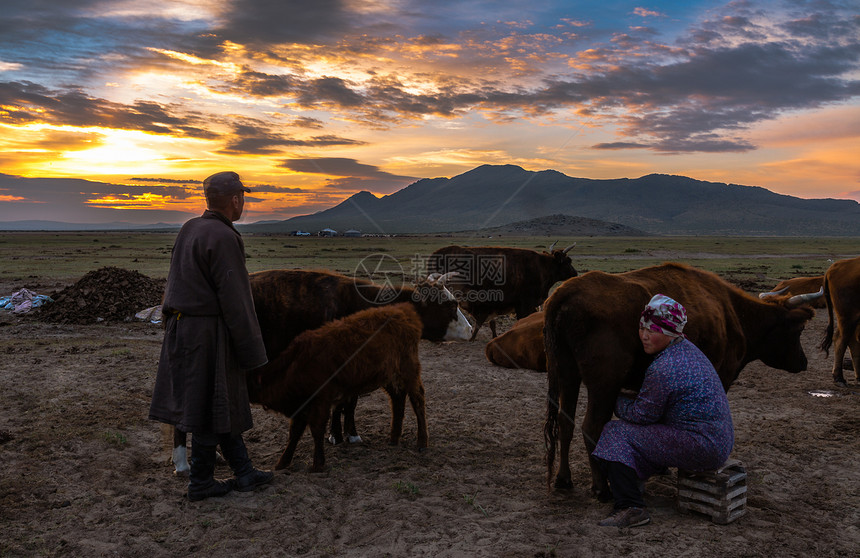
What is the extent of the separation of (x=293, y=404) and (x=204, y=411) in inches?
49.6

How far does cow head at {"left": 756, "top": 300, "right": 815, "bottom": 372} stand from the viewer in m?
6.43

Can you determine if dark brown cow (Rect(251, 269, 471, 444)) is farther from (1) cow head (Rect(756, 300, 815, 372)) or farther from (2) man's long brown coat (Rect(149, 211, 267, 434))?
(1) cow head (Rect(756, 300, 815, 372))

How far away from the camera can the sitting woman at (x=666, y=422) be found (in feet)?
15.1

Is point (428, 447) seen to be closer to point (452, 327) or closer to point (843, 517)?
point (452, 327)

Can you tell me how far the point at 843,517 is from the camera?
196 inches

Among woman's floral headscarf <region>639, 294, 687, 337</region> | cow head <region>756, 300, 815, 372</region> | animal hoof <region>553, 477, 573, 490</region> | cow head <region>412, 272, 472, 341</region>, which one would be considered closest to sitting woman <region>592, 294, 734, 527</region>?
woman's floral headscarf <region>639, 294, 687, 337</region>

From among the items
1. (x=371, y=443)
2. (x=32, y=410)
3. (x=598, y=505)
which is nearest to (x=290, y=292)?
(x=371, y=443)

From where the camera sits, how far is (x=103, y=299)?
51.3 ft

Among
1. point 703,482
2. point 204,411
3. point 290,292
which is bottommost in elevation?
point 703,482

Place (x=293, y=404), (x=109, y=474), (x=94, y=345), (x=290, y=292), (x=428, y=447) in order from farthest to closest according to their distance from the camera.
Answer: (x=94, y=345), (x=290, y=292), (x=428, y=447), (x=293, y=404), (x=109, y=474)

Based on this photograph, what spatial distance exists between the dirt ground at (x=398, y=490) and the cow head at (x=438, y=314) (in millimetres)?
1051

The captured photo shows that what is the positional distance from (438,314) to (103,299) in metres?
11.5

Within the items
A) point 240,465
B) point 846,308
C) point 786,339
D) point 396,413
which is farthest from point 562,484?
point 846,308

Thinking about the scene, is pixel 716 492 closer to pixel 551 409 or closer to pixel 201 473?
pixel 551 409
